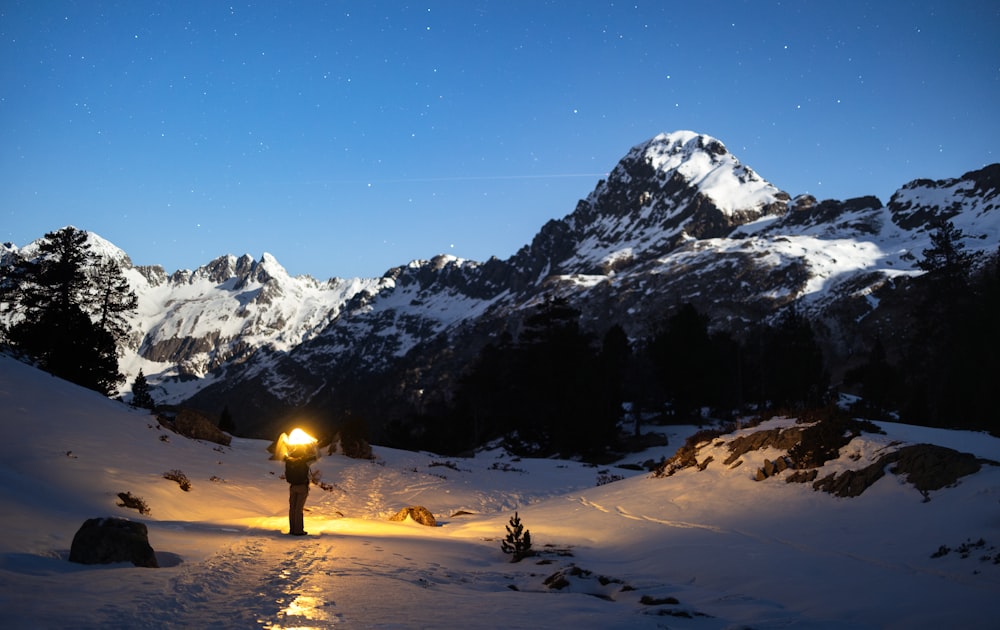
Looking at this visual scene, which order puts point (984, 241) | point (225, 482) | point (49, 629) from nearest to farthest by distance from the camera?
point (49, 629) < point (225, 482) < point (984, 241)

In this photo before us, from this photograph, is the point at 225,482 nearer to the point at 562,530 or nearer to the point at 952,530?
the point at 562,530

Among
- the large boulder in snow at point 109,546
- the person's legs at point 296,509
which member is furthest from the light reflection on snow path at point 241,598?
the person's legs at point 296,509

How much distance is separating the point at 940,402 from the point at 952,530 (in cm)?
4481

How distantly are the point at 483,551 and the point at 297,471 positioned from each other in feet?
12.9

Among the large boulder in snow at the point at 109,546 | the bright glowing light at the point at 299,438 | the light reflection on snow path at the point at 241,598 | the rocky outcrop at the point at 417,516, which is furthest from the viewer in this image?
the rocky outcrop at the point at 417,516

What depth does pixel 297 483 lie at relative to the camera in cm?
1184

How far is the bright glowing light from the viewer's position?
12.3 metres

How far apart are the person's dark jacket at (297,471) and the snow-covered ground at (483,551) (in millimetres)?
1005

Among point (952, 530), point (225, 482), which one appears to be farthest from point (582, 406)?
point (952, 530)

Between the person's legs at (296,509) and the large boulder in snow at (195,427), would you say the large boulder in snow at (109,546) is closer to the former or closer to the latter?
the person's legs at (296,509)

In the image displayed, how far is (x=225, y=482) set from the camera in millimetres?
18594

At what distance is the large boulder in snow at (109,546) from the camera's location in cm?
738

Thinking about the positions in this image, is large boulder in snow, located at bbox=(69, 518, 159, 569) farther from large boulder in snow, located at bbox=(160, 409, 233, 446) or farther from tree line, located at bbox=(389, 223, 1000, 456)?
tree line, located at bbox=(389, 223, 1000, 456)

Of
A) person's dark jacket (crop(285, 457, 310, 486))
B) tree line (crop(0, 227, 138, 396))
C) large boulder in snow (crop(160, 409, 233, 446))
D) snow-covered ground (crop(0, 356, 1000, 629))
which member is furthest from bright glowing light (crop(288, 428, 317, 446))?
tree line (crop(0, 227, 138, 396))
